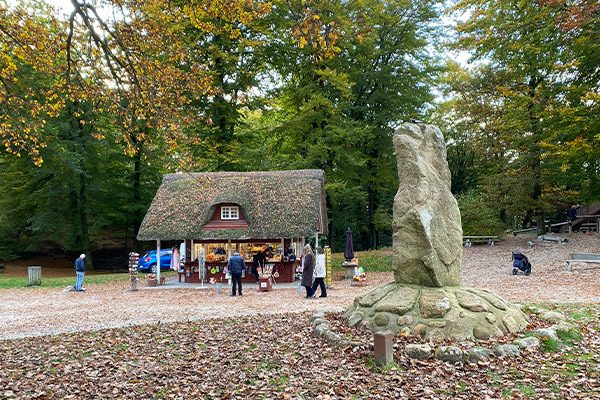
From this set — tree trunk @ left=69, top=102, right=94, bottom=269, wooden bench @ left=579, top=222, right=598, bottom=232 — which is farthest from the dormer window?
wooden bench @ left=579, top=222, right=598, bottom=232

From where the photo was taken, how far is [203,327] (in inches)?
412

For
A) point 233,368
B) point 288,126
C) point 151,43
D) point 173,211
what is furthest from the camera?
point 288,126

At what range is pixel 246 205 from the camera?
21.7 m

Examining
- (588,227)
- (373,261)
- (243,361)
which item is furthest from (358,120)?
(243,361)

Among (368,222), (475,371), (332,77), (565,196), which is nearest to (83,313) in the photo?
(475,371)

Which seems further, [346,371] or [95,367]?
[95,367]

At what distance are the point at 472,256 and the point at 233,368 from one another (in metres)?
21.0

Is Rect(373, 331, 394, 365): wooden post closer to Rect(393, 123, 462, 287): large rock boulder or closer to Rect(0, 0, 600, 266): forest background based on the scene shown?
Rect(393, 123, 462, 287): large rock boulder

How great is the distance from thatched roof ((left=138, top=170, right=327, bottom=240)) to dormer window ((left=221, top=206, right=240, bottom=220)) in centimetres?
41

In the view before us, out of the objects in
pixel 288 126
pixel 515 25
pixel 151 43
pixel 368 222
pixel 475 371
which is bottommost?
pixel 475 371

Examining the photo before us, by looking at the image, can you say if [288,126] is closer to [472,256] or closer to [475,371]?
[472,256]

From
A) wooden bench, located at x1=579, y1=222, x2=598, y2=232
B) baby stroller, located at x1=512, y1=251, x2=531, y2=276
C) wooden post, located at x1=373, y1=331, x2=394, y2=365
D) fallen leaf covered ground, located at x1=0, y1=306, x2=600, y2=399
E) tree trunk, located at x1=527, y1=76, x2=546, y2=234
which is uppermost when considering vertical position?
tree trunk, located at x1=527, y1=76, x2=546, y2=234

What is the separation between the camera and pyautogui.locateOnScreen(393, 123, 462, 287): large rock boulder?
8766 millimetres

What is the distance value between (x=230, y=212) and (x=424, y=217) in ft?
45.9
